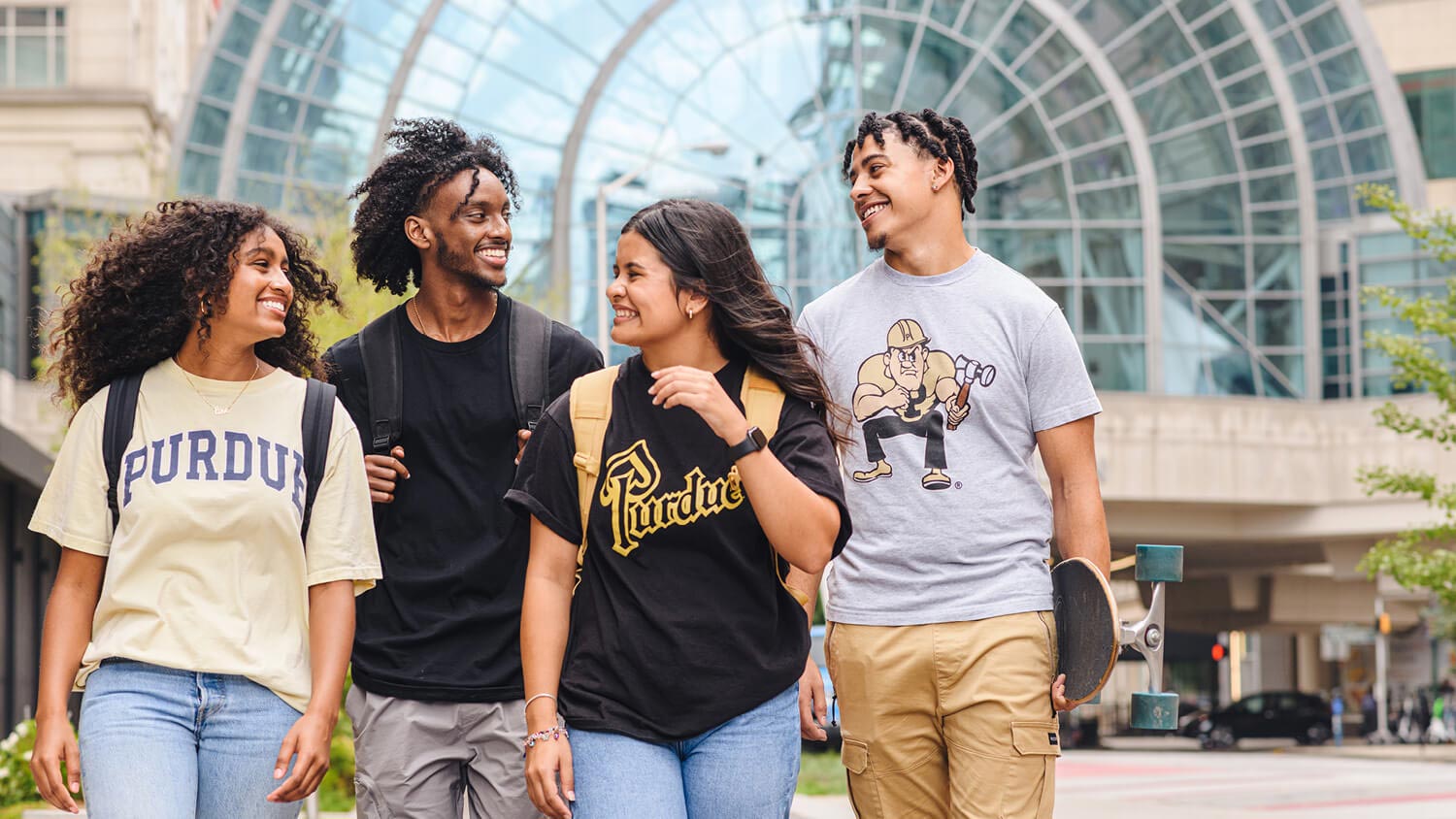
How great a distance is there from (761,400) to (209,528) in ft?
4.17

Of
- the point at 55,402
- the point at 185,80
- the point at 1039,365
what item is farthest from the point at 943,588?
the point at 185,80

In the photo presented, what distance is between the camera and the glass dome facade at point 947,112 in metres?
39.7

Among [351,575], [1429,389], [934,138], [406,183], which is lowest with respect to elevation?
[351,575]

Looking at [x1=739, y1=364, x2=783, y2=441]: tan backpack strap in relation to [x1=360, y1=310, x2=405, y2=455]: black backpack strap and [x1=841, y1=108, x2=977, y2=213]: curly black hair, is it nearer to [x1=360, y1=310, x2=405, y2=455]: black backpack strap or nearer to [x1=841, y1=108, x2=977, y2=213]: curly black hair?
[x1=841, y1=108, x2=977, y2=213]: curly black hair

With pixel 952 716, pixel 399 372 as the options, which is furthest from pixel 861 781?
pixel 399 372

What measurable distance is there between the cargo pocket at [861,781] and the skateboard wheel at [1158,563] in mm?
845

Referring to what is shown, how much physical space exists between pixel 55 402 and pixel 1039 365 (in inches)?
98.4

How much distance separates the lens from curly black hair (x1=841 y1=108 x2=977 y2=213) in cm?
484

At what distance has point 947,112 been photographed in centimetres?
3978

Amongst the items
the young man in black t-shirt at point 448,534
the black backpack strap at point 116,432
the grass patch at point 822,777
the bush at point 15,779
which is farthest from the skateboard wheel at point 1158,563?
the grass patch at point 822,777

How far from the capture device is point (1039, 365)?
15.3 feet

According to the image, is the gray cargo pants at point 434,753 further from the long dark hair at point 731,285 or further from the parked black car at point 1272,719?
the parked black car at point 1272,719

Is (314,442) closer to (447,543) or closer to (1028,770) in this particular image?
(447,543)

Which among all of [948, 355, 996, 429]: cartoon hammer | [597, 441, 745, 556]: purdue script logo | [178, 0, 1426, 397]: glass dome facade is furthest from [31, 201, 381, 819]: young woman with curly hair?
[178, 0, 1426, 397]: glass dome facade
